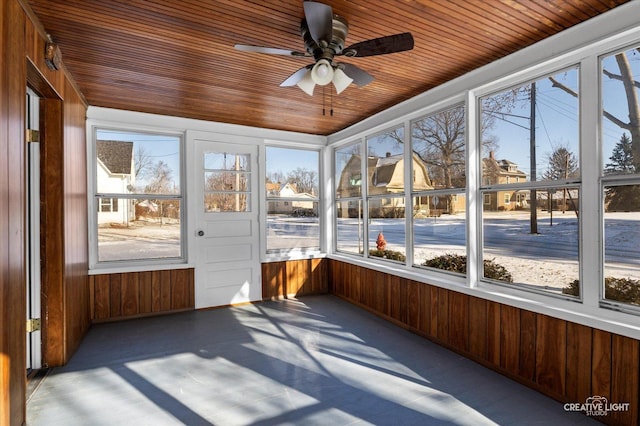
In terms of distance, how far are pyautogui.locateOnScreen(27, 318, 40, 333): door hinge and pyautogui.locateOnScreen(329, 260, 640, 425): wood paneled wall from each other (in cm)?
342

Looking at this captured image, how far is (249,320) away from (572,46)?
13.1 ft

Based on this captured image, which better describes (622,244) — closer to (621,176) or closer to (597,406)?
(621,176)

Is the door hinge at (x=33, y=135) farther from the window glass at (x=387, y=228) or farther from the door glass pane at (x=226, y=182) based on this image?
the window glass at (x=387, y=228)

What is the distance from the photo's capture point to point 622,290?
2.12 meters

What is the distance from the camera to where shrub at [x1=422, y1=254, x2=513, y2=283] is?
286 cm

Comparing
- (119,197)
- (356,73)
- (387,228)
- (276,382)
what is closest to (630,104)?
(356,73)

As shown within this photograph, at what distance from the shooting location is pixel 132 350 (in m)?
3.19

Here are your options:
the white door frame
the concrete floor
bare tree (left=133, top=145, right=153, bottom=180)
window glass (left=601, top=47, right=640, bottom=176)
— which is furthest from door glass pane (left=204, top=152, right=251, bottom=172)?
window glass (left=601, top=47, right=640, bottom=176)

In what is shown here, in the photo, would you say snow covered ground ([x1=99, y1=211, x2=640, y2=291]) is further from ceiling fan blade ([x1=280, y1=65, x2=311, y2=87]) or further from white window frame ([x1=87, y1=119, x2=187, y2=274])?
ceiling fan blade ([x1=280, y1=65, x2=311, y2=87])

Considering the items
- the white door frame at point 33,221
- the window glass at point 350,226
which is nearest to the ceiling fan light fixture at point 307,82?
the white door frame at point 33,221

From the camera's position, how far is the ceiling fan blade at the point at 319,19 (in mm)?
1712

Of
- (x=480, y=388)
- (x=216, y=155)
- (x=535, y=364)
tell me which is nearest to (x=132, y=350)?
(x=216, y=155)

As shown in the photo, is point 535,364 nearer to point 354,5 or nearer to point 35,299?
point 354,5

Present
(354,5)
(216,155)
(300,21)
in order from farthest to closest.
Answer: (216,155) < (300,21) < (354,5)
